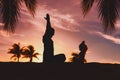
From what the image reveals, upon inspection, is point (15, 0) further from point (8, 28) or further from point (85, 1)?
point (85, 1)

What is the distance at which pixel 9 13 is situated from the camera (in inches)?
338

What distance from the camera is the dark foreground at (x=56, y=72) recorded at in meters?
8.93

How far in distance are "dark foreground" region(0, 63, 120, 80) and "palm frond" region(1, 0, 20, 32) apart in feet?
4.74

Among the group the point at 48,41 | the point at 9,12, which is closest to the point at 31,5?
the point at 9,12

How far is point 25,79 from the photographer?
8.69 m

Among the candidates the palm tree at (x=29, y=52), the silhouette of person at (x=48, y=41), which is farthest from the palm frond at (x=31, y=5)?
the palm tree at (x=29, y=52)

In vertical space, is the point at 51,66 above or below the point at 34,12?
below

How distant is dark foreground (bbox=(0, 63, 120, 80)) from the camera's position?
8930 millimetres

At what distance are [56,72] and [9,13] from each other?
222 centimetres

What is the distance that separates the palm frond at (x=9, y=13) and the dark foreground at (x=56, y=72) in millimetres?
1445

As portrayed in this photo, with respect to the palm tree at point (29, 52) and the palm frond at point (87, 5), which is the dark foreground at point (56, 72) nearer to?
the palm frond at point (87, 5)

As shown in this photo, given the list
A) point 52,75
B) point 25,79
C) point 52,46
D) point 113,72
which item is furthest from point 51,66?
point 52,46

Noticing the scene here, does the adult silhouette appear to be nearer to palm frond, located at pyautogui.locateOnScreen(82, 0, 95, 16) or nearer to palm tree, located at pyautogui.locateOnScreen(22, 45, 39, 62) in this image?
palm frond, located at pyautogui.locateOnScreen(82, 0, 95, 16)

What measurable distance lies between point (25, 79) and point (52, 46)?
3.76m
